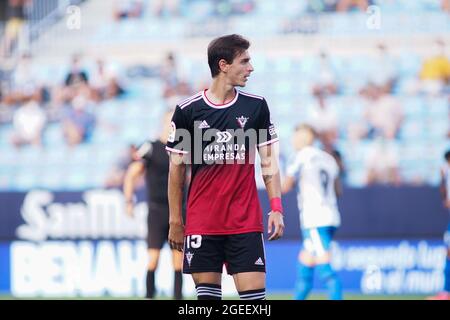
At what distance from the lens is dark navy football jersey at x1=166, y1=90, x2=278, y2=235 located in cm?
702

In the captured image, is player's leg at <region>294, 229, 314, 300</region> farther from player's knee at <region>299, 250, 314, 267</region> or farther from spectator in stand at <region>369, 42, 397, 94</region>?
spectator in stand at <region>369, 42, 397, 94</region>

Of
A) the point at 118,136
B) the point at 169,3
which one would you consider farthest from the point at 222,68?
the point at 169,3

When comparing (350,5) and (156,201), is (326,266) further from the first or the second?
(350,5)

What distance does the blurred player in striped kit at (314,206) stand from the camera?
37.8 feet

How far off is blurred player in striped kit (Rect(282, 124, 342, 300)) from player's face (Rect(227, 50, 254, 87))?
4591mm

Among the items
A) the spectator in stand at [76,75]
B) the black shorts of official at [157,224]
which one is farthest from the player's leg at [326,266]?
the spectator in stand at [76,75]

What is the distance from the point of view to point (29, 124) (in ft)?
55.7

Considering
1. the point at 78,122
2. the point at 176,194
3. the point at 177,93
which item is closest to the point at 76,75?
the point at 78,122

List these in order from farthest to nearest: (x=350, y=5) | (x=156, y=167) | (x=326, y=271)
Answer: (x=350, y=5), (x=156, y=167), (x=326, y=271)

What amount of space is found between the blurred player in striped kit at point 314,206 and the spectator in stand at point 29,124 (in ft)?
21.3

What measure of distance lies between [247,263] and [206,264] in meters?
0.30

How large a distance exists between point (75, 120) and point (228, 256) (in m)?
10.2

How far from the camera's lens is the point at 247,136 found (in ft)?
23.1
